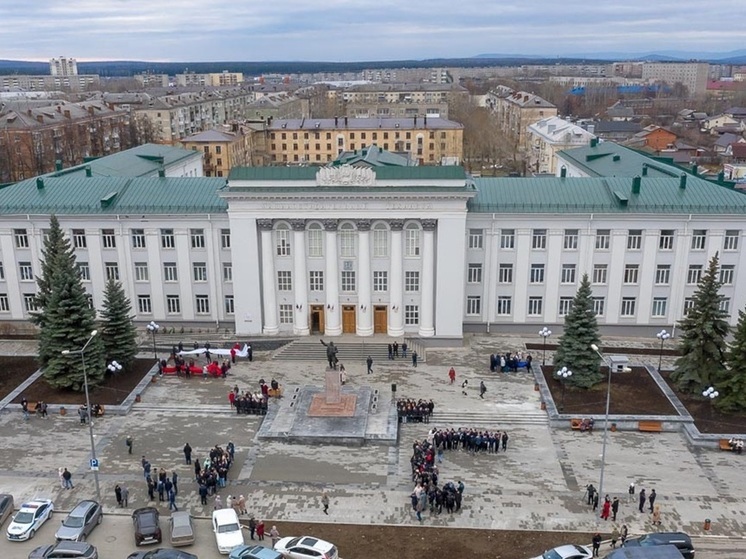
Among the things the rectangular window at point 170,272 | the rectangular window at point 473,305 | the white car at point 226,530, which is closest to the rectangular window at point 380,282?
the rectangular window at point 473,305

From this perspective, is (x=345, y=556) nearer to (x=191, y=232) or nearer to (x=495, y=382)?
(x=495, y=382)

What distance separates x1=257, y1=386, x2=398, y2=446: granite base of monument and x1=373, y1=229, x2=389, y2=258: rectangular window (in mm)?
9722

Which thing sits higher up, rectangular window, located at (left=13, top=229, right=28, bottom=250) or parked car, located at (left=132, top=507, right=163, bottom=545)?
rectangular window, located at (left=13, top=229, right=28, bottom=250)

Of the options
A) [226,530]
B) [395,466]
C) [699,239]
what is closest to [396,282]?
[395,466]

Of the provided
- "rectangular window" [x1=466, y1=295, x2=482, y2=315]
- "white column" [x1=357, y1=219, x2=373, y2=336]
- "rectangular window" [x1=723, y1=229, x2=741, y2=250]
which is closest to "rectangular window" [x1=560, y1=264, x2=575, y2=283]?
"rectangular window" [x1=466, y1=295, x2=482, y2=315]

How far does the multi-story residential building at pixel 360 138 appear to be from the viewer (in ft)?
373

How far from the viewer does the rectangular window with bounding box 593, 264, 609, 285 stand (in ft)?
155

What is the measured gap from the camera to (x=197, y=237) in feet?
157

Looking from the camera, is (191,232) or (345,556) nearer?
(345,556)

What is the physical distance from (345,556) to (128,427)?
15392 mm

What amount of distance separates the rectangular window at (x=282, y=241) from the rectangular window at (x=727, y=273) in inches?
1094

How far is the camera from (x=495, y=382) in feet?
134

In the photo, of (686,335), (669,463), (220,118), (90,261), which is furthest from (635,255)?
(220,118)

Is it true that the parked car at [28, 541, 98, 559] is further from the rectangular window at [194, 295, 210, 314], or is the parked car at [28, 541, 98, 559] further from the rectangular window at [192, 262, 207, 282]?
the rectangular window at [192, 262, 207, 282]
